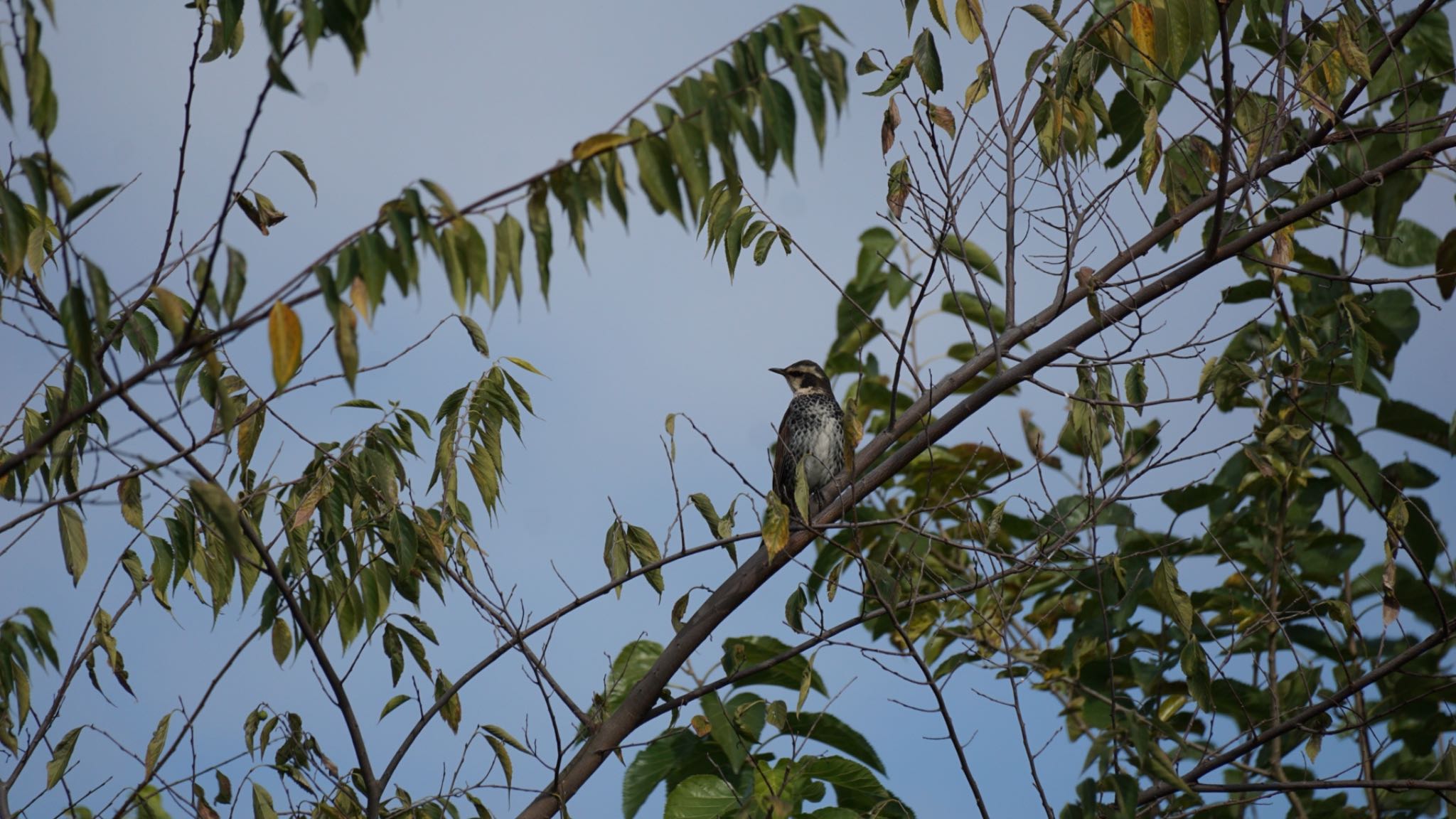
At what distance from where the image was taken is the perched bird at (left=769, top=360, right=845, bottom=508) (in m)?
7.62

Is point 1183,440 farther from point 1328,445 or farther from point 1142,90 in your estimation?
point 1142,90

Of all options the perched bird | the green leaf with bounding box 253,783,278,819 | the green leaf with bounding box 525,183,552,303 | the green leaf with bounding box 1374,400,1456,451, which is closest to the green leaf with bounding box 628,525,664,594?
the green leaf with bounding box 253,783,278,819

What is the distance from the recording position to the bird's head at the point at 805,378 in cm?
836

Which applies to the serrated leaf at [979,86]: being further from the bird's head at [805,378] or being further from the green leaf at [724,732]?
the bird's head at [805,378]

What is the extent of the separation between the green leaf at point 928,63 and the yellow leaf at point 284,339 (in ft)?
7.39

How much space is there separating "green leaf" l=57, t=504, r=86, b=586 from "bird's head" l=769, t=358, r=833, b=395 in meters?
5.23

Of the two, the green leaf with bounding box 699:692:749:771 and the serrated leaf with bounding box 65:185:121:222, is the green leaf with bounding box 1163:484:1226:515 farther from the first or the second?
the serrated leaf with bounding box 65:185:121:222

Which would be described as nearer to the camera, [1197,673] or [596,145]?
[596,145]

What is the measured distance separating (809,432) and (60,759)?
4.67 m

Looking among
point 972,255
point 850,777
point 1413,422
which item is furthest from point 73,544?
point 1413,422

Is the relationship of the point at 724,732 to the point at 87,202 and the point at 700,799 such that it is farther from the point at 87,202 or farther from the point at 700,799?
the point at 87,202

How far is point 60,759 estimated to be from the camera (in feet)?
13.4

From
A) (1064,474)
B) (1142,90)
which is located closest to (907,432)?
(1142,90)

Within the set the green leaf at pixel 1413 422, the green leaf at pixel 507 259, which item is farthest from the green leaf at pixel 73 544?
the green leaf at pixel 1413 422
